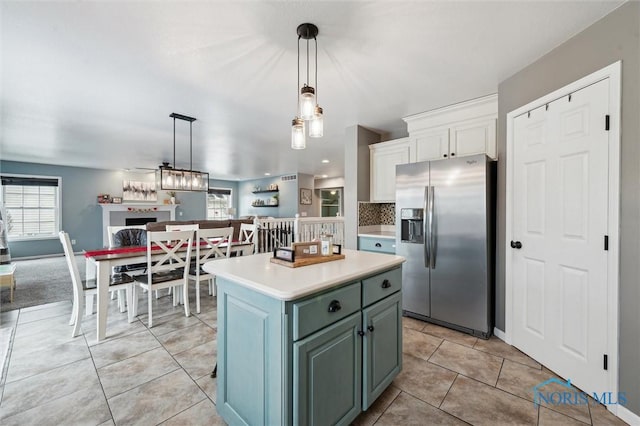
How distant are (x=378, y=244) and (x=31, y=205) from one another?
341 inches

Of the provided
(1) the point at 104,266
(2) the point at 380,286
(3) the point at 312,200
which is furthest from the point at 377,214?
(3) the point at 312,200

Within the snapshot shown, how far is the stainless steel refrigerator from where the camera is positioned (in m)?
2.66

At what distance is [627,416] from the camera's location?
162 centimetres

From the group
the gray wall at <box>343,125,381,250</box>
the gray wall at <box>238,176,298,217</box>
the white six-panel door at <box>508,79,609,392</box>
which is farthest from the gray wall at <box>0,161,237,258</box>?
the white six-panel door at <box>508,79,609,392</box>

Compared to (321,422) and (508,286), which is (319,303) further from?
(508,286)

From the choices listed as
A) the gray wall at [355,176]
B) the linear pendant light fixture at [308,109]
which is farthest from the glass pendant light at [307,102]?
the gray wall at [355,176]

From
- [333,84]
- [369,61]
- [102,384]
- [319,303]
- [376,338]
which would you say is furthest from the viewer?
[333,84]

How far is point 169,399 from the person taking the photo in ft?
5.90

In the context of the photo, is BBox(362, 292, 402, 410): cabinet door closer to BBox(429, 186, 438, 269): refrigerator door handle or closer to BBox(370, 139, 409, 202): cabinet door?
BBox(429, 186, 438, 269): refrigerator door handle

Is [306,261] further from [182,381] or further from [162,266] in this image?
[162,266]

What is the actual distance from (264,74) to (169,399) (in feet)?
8.53

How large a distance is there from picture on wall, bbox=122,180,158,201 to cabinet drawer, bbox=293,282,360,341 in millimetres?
9008

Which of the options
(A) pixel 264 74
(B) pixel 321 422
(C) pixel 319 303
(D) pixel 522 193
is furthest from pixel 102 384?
(D) pixel 522 193

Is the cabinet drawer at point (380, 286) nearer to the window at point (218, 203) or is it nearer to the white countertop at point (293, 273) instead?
the white countertop at point (293, 273)
